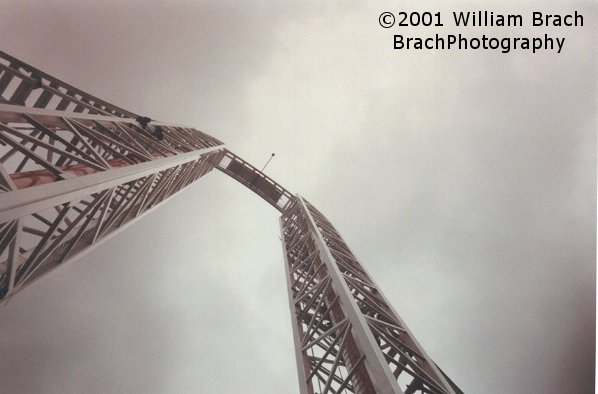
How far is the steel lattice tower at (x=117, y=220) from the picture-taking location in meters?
5.22

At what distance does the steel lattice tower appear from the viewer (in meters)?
5.22

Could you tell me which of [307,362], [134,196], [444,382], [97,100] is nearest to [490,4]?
[444,382]

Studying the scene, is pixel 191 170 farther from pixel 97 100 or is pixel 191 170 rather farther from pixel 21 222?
pixel 21 222

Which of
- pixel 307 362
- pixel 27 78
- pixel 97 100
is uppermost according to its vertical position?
pixel 97 100

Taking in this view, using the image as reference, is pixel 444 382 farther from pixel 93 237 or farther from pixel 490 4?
pixel 490 4

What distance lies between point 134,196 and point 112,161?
3.50 feet

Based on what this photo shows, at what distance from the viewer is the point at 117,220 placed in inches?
401

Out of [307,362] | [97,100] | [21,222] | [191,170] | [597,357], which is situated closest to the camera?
[21,222]

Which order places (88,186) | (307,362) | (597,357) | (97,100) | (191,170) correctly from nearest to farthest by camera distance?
(88,186) → (597,357) → (307,362) → (97,100) → (191,170)

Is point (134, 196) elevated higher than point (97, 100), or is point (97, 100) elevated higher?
point (97, 100)

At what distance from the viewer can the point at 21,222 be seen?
14.8ft

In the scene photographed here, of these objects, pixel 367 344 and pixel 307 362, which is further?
pixel 307 362

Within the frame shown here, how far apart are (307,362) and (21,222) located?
5726 millimetres

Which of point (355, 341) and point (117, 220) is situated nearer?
point (355, 341)
